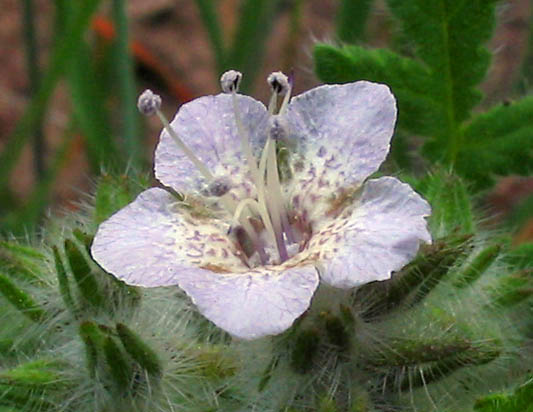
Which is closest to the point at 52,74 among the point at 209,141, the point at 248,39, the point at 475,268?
the point at 248,39

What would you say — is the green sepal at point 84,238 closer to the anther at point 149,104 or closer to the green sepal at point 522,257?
the anther at point 149,104

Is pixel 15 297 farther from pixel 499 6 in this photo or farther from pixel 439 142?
pixel 499 6

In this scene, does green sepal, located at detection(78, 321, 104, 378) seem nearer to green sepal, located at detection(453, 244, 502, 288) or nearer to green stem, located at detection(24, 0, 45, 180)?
green sepal, located at detection(453, 244, 502, 288)

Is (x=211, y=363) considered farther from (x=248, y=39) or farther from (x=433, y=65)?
(x=248, y=39)

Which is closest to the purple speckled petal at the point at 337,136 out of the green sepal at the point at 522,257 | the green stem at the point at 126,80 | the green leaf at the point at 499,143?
the green sepal at the point at 522,257

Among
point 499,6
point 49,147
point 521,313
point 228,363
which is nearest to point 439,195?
point 521,313

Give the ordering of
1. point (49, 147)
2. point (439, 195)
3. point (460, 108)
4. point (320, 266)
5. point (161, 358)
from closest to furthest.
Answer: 1. point (320, 266)
2. point (161, 358)
3. point (439, 195)
4. point (460, 108)
5. point (49, 147)
